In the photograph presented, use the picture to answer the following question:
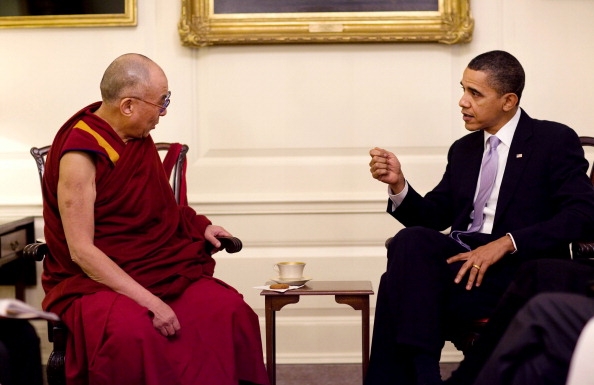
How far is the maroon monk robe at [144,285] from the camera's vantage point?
2.98 metres

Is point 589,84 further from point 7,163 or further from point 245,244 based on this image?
point 7,163

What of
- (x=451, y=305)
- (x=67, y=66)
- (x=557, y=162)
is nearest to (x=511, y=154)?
(x=557, y=162)

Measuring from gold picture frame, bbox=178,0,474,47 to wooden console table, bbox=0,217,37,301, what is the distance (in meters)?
1.25

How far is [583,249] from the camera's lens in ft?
10.7

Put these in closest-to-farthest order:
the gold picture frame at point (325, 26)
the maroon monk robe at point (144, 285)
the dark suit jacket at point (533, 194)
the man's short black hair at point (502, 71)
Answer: the maroon monk robe at point (144, 285)
the dark suit jacket at point (533, 194)
the man's short black hair at point (502, 71)
the gold picture frame at point (325, 26)

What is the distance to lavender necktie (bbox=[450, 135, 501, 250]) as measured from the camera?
3641 mm

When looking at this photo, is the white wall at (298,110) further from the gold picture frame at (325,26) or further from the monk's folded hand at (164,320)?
the monk's folded hand at (164,320)

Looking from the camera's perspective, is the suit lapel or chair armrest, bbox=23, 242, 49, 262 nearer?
chair armrest, bbox=23, 242, 49, 262

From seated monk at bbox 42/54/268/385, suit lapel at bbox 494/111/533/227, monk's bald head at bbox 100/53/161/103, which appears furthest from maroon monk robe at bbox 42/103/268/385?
suit lapel at bbox 494/111/533/227

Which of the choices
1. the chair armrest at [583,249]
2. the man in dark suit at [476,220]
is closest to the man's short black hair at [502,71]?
the man in dark suit at [476,220]

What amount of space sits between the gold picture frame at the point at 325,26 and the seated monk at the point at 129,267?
1215 mm

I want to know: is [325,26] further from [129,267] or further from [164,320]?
[164,320]

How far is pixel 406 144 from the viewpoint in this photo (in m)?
4.61

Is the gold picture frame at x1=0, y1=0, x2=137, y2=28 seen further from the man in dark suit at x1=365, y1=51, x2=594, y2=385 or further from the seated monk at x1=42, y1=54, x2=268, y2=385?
the man in dark suit at x1=365, y1=51, x2=594, y2=385
